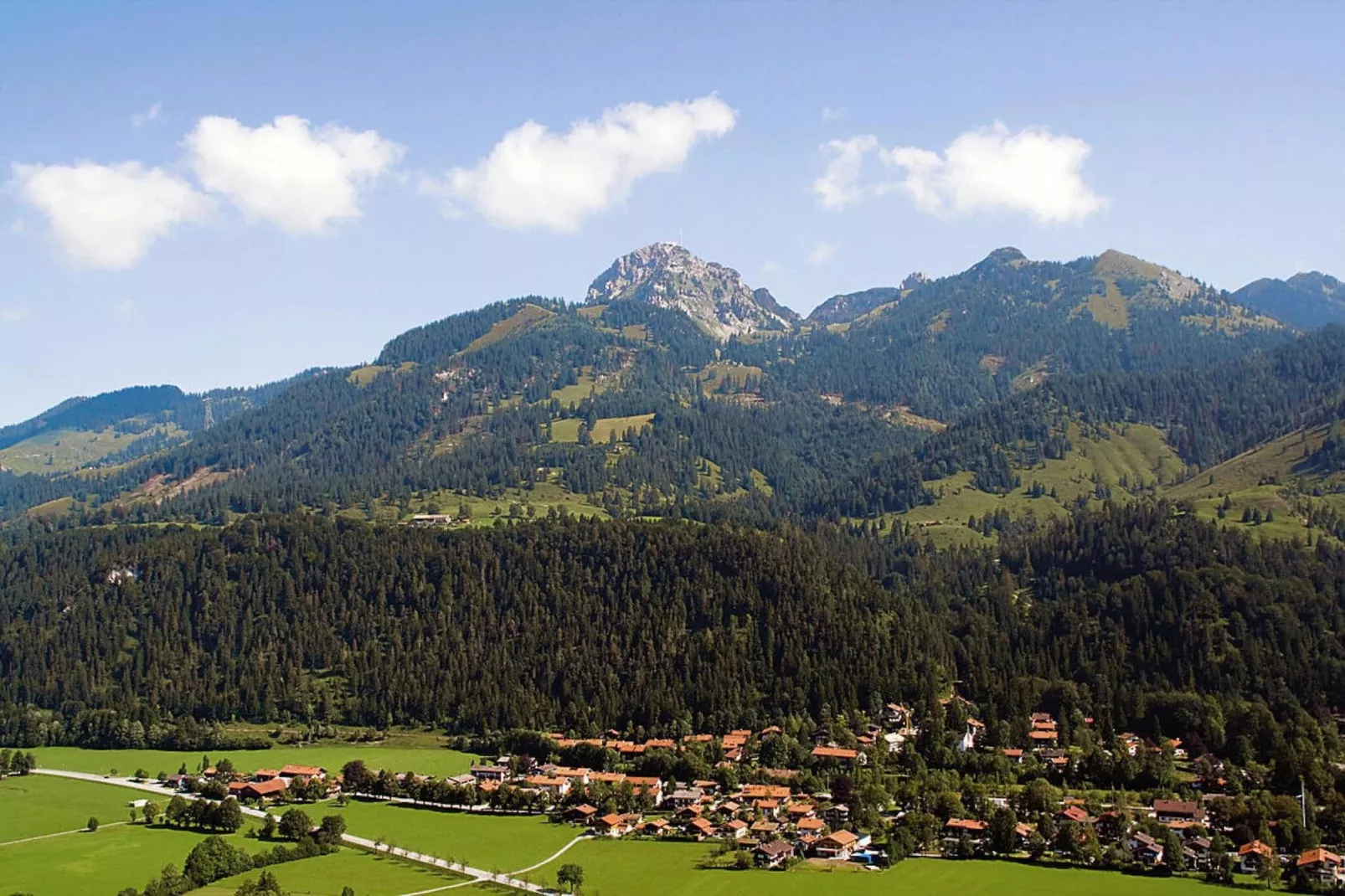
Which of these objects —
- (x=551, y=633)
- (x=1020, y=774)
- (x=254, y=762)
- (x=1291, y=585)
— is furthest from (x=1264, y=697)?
(x=254, y=762)

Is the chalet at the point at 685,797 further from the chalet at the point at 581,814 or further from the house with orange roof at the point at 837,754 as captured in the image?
the house with orange roof at the point at 837,754

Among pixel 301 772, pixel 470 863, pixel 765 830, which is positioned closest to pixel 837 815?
pixel 765 830

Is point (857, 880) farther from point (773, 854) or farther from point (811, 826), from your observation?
point (811, 826)

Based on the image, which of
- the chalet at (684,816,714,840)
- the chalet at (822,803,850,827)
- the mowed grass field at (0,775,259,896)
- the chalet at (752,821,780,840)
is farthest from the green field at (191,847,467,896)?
the chalet at (822,803,850,827)

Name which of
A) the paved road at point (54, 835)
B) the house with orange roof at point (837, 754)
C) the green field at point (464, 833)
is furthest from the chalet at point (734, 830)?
the paved road at point (54, 835)

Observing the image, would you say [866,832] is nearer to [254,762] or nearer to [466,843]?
[466,843]

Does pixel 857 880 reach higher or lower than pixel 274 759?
lower

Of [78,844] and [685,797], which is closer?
[78,844]

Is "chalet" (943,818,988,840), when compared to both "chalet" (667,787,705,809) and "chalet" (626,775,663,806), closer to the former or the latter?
"chalet" (667,787,705,809)
